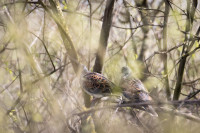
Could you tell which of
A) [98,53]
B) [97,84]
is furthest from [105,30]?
[97,84]

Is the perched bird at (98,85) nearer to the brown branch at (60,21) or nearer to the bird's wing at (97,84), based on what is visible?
the bird's wing at (97,84)

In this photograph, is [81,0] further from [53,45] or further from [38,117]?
[38,117]

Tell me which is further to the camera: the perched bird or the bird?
the perched bird

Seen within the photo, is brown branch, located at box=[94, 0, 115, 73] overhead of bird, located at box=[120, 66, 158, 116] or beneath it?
overhead

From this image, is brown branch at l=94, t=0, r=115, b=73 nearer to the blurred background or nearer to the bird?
the blurred background

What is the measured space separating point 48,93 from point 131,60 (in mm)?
2049

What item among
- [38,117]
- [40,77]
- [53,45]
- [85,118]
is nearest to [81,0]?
[53,45]

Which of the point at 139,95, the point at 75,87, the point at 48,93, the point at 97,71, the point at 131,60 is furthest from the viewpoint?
the point at 75,87

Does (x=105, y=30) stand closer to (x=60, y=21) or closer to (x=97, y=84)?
(x=60, y=21)

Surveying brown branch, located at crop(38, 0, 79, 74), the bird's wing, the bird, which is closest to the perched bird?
the bird's wing

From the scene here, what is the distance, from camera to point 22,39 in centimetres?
266

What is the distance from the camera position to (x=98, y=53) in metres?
3.00

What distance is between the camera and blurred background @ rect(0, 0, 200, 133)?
2.83 metres

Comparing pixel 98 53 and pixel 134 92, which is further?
pixel 98 53
